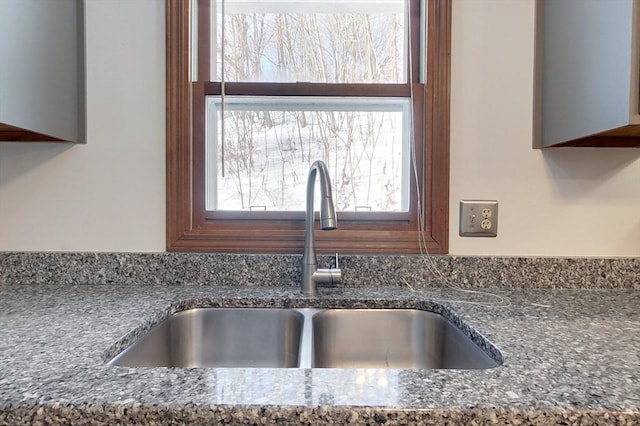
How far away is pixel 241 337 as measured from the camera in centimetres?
95

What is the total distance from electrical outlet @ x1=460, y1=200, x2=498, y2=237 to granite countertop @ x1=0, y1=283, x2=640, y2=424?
336 millimetres

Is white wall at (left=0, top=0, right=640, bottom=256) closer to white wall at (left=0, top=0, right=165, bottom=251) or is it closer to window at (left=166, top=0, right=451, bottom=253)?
white wall at (left=0, top=0, right=165, bottom=251)

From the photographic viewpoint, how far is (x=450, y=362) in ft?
2.79

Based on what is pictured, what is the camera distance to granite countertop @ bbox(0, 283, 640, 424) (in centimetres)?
44

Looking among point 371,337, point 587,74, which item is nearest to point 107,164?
point 371,337

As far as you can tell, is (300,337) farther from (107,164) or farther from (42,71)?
(42,71)

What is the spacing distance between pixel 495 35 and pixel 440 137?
1.07ft

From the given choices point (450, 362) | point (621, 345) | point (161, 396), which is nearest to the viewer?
point (161, 396)

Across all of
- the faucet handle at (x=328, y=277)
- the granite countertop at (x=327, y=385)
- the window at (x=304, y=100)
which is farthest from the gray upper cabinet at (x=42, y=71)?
the faucet handle at (x=328, y=277)

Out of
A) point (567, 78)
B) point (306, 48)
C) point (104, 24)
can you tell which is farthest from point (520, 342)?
point (104, 24)

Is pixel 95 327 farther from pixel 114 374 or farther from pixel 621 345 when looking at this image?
pixel 621 345

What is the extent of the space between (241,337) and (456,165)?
0.75 m

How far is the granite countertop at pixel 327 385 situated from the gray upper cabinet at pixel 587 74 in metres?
0.44

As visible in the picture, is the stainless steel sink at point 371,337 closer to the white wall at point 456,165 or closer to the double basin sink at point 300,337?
the double basin sink at point 300,337
